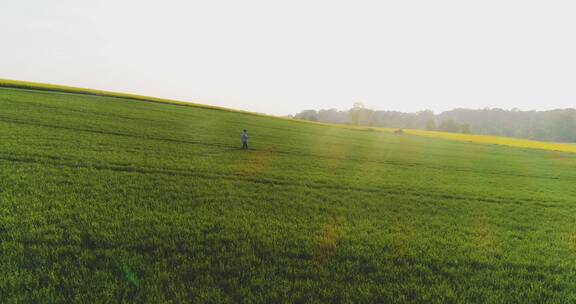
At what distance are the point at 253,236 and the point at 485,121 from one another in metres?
217

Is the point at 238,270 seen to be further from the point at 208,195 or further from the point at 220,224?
the point at 208,195

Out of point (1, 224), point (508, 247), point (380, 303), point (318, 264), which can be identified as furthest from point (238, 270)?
point (508, 247)

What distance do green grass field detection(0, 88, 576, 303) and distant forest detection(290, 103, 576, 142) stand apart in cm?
10563

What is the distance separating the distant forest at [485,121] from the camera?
360ft

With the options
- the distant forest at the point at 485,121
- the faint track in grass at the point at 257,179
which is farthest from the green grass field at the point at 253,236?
the distant forest at the point at 485,121

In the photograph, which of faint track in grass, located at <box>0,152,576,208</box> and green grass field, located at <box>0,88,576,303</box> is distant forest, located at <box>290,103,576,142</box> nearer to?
faint track in grass, located at <box>0,152,576,208</box>

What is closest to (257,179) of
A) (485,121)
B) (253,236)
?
(253,236)

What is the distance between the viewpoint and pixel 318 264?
15.8ft

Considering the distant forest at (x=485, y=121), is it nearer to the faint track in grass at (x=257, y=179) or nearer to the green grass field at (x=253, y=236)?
the faint track in grass at (x=257, y=179)

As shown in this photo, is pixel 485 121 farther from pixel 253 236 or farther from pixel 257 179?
pixel 253 236

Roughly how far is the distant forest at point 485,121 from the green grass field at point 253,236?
10563 centimetres

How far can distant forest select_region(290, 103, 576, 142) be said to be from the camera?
109688 millimetres

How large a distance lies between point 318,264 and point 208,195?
481cm

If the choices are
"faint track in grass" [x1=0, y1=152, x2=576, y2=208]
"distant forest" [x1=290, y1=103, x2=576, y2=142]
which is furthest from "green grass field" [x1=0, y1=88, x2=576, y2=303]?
"distant forest" [x1=290, y1=103, x2=576, y2=142]
